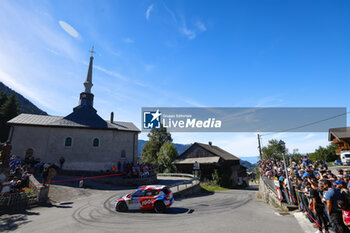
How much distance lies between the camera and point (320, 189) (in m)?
6.24

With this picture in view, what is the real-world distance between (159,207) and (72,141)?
20.0 meters

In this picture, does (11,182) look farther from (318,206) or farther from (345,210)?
(345,210)

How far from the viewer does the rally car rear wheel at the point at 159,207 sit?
10.4m

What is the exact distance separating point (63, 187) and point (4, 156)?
219 inches

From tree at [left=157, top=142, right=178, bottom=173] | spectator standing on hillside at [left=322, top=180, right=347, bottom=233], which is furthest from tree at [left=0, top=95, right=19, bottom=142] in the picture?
spectator standing on hillside at [left=322, top=180, right=347, bottom=233]

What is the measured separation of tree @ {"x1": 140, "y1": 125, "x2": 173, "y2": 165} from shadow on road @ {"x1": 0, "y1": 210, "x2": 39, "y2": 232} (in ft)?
124

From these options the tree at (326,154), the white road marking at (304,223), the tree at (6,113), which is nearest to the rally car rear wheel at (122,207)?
the white road marking at (304,223)

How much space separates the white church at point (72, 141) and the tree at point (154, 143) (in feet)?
66.1

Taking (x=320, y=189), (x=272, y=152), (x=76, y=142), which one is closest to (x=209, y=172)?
(x=76, y=142)

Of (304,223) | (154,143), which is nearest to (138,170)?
(304,223)

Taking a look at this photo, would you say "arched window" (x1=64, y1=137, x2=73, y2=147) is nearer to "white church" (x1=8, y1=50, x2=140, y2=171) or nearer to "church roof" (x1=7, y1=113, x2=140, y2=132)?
Result: "white church" (x1=8, y1=50, x2=140, y2=171)

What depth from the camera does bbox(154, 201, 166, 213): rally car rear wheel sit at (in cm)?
1038

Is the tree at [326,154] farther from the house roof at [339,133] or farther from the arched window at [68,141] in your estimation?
the arched window at [68,141]

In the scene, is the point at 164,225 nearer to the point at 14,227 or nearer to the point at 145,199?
the point at 145,199
